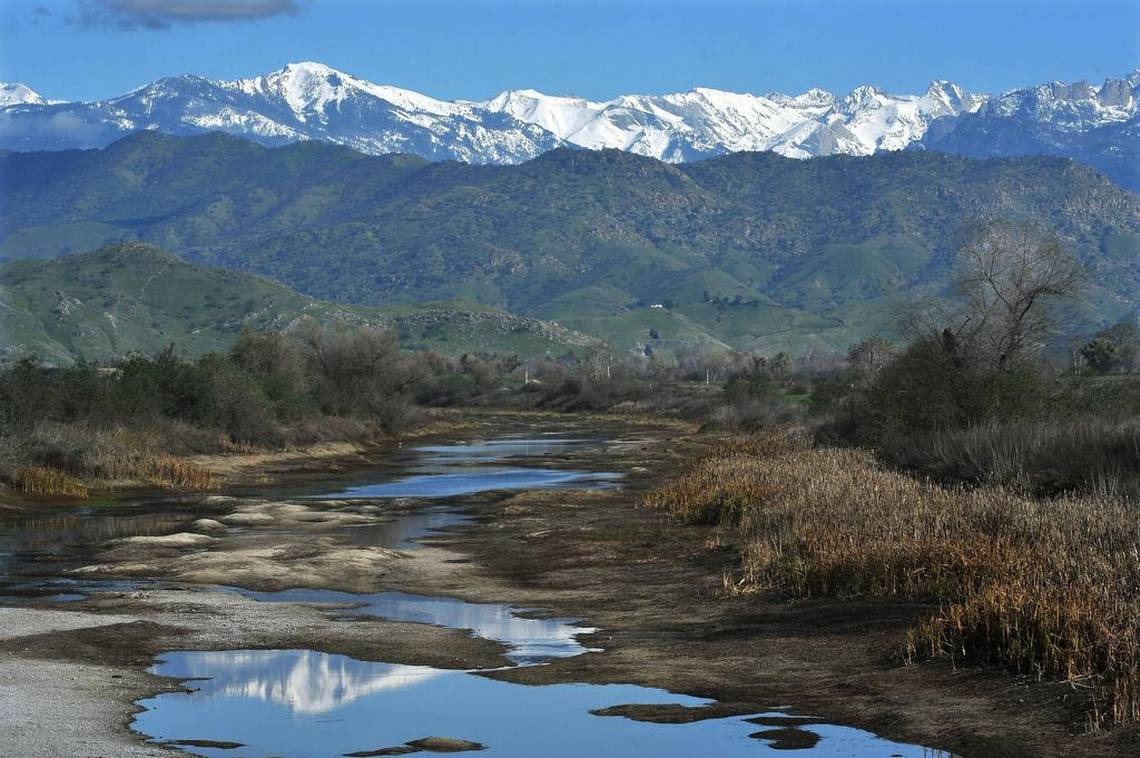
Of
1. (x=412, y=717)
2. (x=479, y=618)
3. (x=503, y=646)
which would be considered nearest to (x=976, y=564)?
(x=503, y=646)

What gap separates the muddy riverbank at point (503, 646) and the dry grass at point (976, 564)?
1.70ft

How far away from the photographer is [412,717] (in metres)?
17.5

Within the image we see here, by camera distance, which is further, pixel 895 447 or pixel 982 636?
pixel 895 447

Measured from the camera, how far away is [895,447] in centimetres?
5081

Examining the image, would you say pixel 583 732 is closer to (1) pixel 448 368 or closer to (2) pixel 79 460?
(2) pixel 79 460

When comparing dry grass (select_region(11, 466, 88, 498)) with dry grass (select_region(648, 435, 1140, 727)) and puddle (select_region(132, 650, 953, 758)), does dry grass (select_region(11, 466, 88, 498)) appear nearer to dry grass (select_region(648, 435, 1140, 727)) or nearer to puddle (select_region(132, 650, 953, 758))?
dry grass (select_region(648, 435, 1140, 727))

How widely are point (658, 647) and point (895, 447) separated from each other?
3054 centimetres

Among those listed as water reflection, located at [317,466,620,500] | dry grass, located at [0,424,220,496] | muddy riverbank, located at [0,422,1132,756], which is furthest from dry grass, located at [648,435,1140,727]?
dry grass, located at [0,424,220,496]

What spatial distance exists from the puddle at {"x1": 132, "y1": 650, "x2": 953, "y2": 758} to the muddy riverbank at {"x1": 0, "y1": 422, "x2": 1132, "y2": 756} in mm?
425

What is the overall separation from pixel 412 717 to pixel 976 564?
924cm

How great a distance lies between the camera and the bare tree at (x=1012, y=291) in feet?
182

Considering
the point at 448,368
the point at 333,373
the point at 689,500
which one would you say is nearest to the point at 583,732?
the point at 689,500

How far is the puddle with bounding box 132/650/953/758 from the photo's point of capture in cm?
1566

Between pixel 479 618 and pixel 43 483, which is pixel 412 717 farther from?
pixel 43 483
